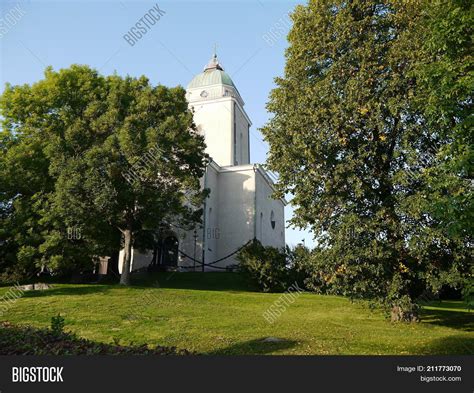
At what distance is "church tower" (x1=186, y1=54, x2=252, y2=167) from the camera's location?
35.8m

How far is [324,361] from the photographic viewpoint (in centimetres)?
730

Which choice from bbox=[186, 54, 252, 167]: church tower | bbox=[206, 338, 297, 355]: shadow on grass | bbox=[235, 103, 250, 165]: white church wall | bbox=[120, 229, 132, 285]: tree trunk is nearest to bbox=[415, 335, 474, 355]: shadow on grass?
bbox=[206, 338, 297, 355]: shadow on grass

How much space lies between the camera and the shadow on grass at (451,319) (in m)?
14.0

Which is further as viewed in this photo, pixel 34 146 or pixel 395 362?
pixel 34 146

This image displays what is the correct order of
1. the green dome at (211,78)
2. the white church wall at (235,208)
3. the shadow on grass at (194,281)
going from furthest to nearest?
the green dome at (211,78) < the white church wall at (235,208) < the shadow on grass at (194,281)

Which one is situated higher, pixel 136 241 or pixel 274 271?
pixel 136 241

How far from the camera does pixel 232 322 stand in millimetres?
13094

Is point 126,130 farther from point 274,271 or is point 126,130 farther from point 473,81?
point 473,81

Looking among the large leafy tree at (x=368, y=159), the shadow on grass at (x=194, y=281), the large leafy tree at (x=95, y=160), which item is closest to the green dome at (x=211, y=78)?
the large leafy tree at (x=95, y=160)

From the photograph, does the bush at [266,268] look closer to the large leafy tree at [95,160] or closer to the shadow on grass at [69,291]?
the large leafy tree at [95,160]

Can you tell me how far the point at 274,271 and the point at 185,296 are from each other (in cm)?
560

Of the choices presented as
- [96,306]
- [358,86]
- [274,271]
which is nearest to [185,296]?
[96,306]

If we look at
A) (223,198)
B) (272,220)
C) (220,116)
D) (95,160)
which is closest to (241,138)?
(220,116)

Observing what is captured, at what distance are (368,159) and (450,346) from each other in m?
6.10
